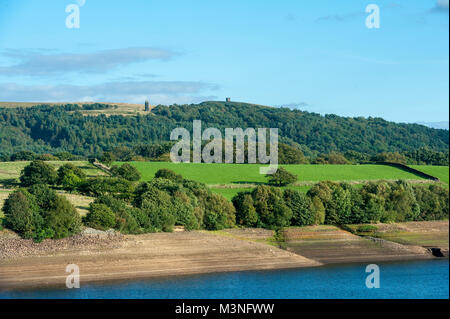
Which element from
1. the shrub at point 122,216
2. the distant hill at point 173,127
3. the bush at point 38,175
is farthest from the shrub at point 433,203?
the distant hill at point 173,127

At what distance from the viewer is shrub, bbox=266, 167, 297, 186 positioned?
212ft

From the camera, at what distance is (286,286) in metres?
33.3

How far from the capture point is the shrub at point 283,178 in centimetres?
6475

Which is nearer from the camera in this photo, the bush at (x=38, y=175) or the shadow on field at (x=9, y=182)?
the bush at (x=38, y=175)

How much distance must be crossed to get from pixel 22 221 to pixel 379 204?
24.8m

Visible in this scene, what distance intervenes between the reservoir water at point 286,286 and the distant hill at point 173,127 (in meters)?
78.5

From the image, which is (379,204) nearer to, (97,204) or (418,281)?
(418,281)

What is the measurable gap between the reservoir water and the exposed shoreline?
4.18 ft

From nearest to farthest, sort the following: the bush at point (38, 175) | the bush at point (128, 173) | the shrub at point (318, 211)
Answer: the shrub at point (318, 211)
the bush at point (38, 175)
the bush at point (128, 173)

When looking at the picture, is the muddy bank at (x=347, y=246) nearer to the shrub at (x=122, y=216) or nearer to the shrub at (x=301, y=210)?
the shrub at (x=301, y=210)

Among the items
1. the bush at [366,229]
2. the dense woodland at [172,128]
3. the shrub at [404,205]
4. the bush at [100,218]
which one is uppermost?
the dense woodland at [172,128]

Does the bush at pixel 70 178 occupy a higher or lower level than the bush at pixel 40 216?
higher

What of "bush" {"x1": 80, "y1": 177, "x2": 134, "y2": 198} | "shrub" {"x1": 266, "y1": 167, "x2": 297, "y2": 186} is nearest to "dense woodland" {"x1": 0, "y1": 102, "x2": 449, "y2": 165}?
"shrub" {"x1": 266, "y1": 167, "x2": 297, "y2": 186}
